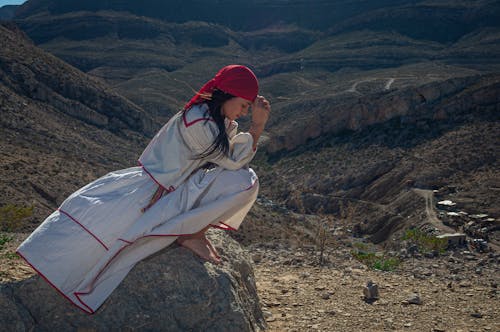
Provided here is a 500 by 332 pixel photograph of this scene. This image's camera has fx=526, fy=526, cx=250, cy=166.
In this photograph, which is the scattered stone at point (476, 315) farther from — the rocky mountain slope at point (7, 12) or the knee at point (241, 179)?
the rocky mountain slope at point (7, 12)

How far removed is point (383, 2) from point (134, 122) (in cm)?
7668

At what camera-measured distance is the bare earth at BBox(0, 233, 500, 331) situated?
404cm

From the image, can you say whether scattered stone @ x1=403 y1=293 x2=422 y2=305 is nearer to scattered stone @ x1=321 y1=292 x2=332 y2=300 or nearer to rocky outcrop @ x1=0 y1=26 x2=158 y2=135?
scattered stone @ x1=321 y1=292 x2=332 y2=300

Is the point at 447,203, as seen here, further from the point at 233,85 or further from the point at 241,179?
the point at 233,85

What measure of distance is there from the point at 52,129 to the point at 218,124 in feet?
62.8

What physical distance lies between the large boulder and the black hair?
784 millimetres

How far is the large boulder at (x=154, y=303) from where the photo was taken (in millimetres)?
3273

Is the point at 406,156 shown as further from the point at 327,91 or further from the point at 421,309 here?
the point at 327,91

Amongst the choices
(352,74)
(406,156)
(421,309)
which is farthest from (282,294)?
(352,74)

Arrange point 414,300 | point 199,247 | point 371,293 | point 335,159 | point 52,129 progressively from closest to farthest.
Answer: point 199,247 → point 414,300 → point 371,293 → point 52,129 → point 335,159

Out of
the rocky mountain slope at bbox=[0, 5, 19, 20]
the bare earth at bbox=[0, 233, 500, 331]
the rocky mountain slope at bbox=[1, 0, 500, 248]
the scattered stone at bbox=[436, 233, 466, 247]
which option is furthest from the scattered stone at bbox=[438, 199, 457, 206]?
the rocky mountain slope at bbox=[0, 5, 19, 20]

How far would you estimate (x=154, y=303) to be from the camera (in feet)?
11.2

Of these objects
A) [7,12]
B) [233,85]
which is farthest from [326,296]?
[7,12]

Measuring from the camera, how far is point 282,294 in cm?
483
